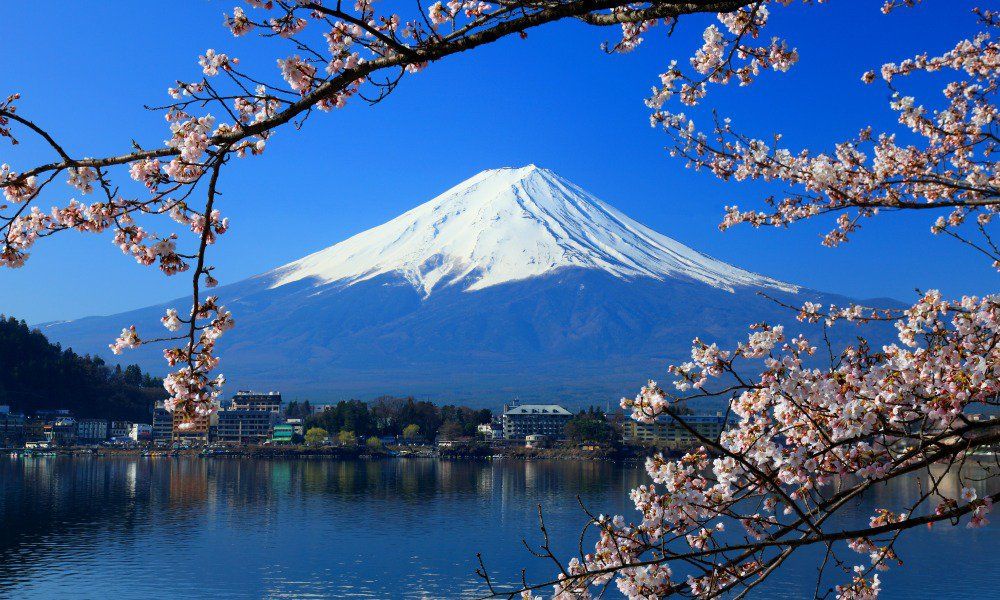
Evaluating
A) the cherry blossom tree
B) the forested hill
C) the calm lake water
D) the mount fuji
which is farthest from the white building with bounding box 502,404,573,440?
the cherry blossom tree

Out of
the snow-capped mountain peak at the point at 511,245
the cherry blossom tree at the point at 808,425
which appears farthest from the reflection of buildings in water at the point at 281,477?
the snow-capped mountain peak at the point at 511,245

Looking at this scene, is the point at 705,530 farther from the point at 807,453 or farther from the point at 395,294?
the point at 395,294

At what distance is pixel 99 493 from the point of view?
36656 millimetres

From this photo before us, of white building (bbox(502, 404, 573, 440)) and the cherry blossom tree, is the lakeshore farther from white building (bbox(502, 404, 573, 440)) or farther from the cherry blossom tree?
the cherry blossom tree

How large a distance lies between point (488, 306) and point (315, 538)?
130202mm

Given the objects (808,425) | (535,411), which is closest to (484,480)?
(535,411)

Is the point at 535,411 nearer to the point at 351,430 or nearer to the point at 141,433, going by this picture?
the point at 351,430

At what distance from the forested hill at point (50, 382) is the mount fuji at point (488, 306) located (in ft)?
136

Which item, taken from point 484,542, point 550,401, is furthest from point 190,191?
point 550,401

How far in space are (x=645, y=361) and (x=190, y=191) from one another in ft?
429

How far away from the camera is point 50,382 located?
74.6 meters

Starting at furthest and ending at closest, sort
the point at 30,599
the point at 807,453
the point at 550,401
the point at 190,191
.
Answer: the point at 550,401
the point at 30,599
the point at 807,453
the point at 190,191

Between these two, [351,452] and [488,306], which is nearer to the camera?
[351,452]

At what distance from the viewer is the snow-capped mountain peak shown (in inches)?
6427
